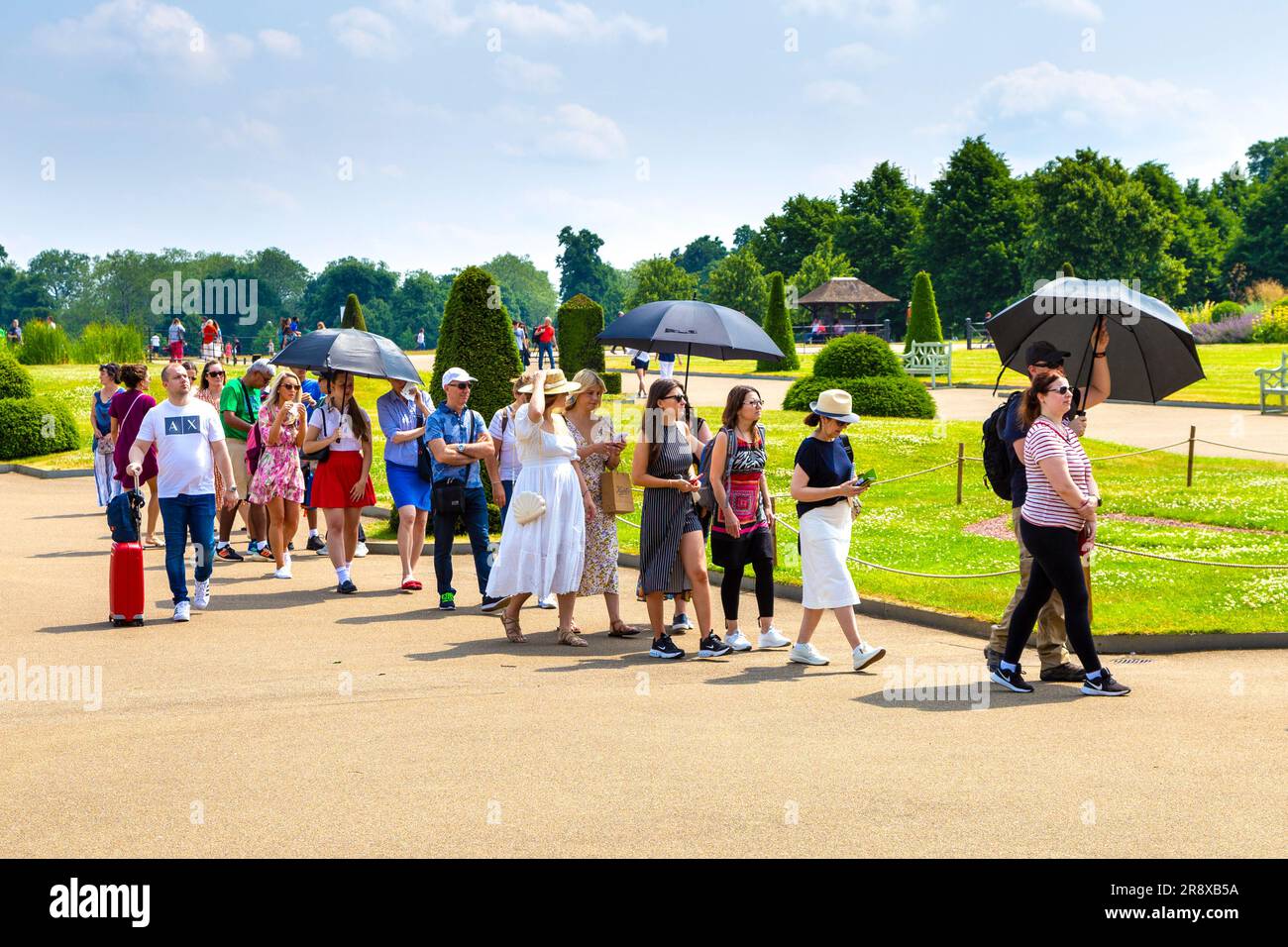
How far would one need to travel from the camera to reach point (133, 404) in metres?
10.7

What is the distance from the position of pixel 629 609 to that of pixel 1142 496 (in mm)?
8762

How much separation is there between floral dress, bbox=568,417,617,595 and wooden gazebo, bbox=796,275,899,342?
57.1 m

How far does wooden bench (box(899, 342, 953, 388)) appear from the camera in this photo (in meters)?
36.9

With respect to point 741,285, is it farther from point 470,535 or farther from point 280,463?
point 470,535

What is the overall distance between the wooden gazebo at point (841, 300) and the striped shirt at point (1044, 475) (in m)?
58.2

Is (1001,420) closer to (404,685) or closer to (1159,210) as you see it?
(404,685)

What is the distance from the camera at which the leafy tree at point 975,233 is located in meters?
77.3

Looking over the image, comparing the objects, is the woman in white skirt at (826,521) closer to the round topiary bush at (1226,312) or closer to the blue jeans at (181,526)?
the blue jeans at (181,526)

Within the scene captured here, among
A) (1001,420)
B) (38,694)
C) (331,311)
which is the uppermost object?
(331,311)

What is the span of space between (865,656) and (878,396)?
18.7m

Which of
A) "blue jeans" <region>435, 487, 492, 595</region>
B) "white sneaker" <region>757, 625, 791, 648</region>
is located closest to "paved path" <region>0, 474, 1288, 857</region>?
"white sneaker" <region>757, 625, 791, 648</region>

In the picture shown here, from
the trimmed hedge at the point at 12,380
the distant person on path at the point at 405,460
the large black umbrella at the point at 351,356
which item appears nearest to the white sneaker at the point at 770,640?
the distant person on path at the point at 405,460
